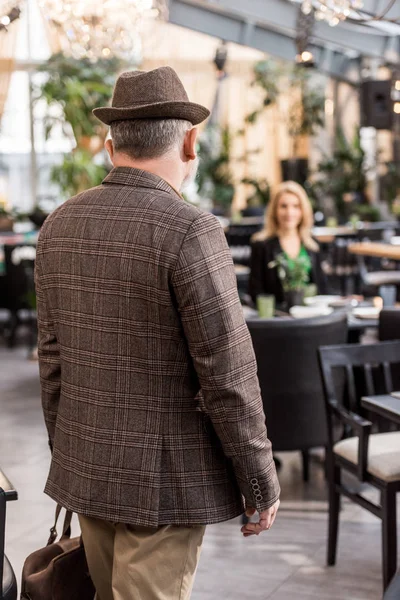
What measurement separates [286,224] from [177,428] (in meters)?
3.79

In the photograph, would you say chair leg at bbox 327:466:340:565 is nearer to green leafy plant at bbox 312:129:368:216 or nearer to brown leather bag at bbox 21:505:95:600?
brown leather bag at bbox 21:505:95:600

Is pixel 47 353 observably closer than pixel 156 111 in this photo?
No

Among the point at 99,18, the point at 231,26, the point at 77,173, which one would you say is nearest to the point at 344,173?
the point at 231,26

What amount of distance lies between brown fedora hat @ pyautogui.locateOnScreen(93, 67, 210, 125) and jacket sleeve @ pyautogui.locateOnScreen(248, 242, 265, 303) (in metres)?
3.66

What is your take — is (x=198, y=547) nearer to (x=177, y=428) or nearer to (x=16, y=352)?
(x=177, y=428)

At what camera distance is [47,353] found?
2.11 m

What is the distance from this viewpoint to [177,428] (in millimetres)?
1892

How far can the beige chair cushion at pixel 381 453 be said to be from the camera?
3.19m

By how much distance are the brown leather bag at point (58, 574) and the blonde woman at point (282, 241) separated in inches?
139

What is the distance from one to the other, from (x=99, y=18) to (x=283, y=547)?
4826 mm

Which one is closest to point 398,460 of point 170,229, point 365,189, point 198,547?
point 198,547

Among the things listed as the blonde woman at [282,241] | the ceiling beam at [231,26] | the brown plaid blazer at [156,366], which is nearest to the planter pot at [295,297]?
the blonde woman at [282,241]

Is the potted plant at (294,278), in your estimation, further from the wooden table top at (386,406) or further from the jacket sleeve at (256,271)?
the wooden table top at (386,406)

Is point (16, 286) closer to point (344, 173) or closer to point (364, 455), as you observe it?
point (364, 455)
